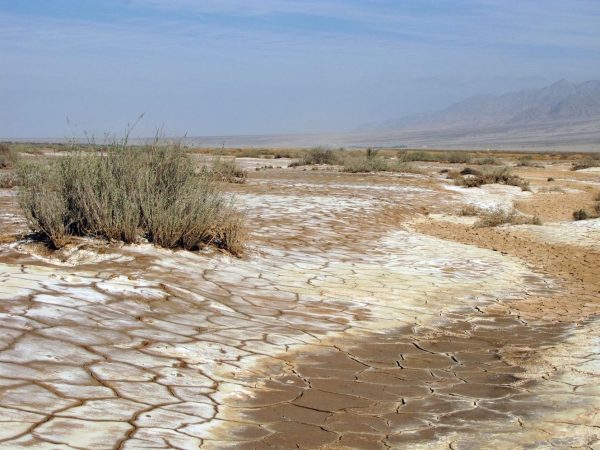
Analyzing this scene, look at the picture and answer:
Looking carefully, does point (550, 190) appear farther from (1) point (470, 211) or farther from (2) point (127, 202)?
(2) point (127, 202)

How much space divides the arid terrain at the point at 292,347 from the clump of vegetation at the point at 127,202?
0.24 m

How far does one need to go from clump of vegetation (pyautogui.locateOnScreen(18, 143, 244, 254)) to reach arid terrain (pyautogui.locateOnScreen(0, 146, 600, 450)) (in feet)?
0.79

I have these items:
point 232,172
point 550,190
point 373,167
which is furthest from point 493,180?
point 232,172

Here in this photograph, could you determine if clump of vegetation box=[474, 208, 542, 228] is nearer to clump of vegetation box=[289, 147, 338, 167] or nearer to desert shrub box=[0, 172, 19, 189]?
desert shrub box=[0, 172, 19, 189]

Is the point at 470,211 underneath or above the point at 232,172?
underneath

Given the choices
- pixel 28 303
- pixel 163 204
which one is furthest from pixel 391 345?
pixel 163 204

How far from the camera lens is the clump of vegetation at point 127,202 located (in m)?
7.60

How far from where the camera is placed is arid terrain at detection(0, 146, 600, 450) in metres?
3.93

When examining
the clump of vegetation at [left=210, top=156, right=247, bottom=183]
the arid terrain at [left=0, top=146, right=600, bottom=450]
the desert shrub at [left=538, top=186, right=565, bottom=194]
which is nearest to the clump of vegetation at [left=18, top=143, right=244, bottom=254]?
the arid terrain at [left=0, top=146, right=600, bottom=450]

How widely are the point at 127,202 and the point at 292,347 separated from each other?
9.44 feet

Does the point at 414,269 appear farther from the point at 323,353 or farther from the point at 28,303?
the point at 28,303

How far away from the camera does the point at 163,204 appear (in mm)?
8180

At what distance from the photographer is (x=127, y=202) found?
766 centimetres

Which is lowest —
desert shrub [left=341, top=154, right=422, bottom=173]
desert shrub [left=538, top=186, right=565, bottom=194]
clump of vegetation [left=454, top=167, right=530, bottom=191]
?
desert shrub [left=538, top=186, right=565, bottom=194]
